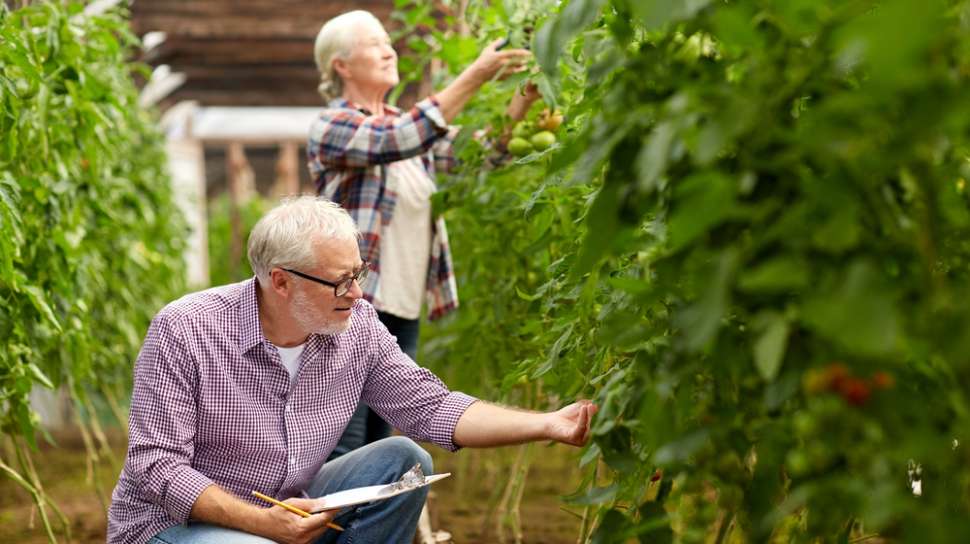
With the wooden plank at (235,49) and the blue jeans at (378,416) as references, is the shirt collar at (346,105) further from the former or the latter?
the wooden plank at (235,49)

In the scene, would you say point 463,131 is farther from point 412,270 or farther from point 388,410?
point 388,410

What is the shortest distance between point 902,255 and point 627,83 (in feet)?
0.99

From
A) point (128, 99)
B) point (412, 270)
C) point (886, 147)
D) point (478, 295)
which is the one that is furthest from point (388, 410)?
point (128, 99)

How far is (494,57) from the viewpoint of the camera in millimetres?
2480

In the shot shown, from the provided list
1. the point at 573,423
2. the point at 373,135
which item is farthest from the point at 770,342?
the point at 373,135

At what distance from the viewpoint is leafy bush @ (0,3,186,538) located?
237cm

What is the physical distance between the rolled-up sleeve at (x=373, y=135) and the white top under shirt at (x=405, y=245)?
16cm

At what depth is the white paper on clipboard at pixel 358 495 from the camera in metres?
1.94

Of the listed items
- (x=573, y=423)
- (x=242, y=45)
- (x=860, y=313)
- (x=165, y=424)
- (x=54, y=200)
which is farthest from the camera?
(x=242, y=45)

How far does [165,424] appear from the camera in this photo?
6.36 feet

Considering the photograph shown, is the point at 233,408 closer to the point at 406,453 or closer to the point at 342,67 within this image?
the point at 406,453

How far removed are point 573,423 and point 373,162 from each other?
1092 mm

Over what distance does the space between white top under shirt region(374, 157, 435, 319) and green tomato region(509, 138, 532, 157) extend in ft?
1.26

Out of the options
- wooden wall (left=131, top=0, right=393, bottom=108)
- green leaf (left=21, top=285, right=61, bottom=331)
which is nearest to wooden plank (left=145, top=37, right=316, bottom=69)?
wooden wall (left=131, top=0, right=393, bottom=108)
